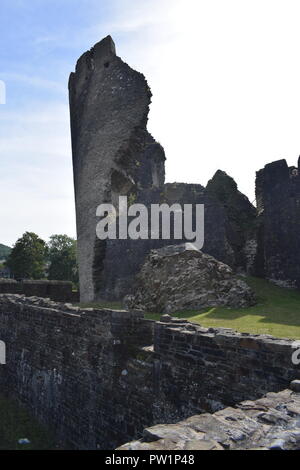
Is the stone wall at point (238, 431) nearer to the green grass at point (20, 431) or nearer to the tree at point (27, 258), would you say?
the green grass at point (20, 431)

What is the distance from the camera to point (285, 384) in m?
4.34

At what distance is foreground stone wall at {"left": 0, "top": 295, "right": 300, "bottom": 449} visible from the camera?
4789 millimetres

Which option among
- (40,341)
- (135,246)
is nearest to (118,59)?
(135,246)

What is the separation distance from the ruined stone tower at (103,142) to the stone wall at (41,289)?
1343 mm

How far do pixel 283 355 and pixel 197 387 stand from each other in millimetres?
1334

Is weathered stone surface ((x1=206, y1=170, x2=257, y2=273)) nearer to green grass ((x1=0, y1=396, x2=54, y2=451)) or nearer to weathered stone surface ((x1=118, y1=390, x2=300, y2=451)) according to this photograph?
green grass ((x1=0, y1=396, x2=54, y2=451))

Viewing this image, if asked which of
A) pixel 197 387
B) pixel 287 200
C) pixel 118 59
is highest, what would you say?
pixel 118 59

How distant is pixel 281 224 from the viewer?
51.4 feet

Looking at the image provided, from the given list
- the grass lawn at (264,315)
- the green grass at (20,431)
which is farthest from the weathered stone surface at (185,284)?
the green grass at (20,431)

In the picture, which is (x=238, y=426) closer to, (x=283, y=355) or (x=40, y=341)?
(x=283, y=355)

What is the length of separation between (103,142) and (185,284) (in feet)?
31.7

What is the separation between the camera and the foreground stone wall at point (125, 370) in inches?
189

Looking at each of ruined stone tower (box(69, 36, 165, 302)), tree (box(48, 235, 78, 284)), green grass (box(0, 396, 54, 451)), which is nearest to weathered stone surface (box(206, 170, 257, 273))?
ruined stone tower (box(69, 36, 165, 302))

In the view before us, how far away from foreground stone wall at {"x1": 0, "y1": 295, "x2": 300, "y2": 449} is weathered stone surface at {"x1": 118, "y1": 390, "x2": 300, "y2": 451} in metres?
0.86
